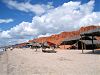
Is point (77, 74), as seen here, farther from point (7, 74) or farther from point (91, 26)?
point (91, 26)

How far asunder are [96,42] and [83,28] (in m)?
111

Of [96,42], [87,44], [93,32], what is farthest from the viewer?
[96,42]

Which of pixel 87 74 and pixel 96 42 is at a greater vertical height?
pixel 96 42

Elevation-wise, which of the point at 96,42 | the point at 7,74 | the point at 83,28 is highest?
the point at 83,28

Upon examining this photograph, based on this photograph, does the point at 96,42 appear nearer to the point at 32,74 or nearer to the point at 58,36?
the point at 32,74

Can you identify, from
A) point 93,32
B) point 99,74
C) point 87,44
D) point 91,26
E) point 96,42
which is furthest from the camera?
point 91,26

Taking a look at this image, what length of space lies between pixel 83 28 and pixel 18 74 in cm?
16738

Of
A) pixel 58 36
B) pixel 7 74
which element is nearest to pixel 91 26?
pixel 58 36

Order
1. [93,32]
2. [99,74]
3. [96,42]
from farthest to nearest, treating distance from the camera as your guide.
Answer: [96,42]
[93,32]
[99,74]

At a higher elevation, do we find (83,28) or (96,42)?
(83,28)

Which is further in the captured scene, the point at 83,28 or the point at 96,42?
the point at 83,28

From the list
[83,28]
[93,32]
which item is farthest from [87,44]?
[83,28]

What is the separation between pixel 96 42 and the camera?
69.1 meters

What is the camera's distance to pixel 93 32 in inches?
1432
